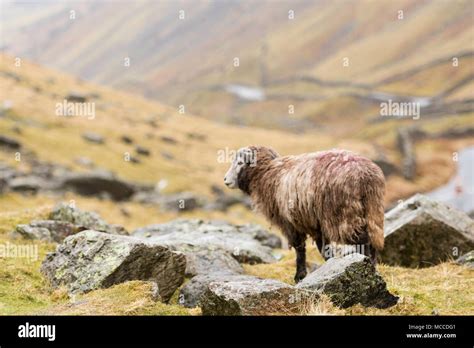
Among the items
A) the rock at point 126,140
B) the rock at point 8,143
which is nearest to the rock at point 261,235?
the rock at point 8,143

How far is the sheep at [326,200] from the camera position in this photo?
15523mm

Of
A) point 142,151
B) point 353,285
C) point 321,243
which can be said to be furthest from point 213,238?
point 142,151

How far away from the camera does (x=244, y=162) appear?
18766 millimetres

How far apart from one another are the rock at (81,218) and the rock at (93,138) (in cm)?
6491

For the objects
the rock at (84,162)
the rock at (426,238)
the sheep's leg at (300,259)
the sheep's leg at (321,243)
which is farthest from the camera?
the rock at (84,162)

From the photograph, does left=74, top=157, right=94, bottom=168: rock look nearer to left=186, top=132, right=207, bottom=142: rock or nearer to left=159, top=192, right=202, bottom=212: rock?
left=159, top=192, right=202, bottom=212: rock

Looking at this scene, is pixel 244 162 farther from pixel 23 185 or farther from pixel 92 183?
pixel 92 183

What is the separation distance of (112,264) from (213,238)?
7413 mm

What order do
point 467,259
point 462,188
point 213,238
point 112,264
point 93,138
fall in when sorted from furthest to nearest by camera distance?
point 462,188
point 93,138
point 213,238
point 467,259
point 112,264

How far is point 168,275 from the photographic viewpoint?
603 inches

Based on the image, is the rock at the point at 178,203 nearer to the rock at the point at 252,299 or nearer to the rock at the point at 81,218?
the rock at the point at 81,218
